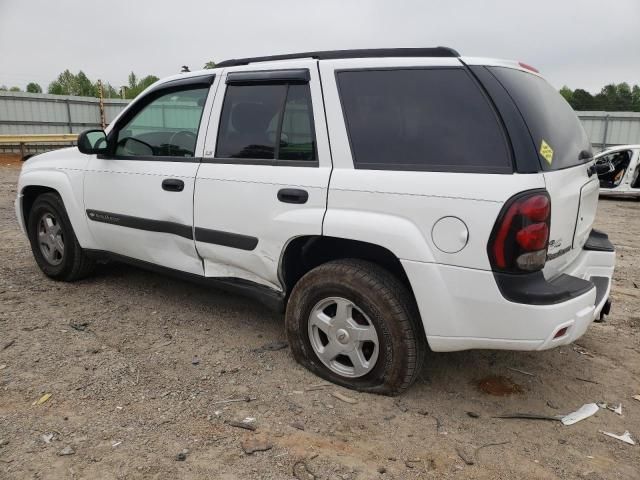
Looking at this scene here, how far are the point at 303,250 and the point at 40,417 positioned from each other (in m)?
1.67

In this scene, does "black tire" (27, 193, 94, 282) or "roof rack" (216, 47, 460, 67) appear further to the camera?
"black tire" (27, 193, 94, 282)

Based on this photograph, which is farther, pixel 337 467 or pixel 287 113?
pixel 287 113

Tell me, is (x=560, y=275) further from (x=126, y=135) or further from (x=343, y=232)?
(x=126, y=135)

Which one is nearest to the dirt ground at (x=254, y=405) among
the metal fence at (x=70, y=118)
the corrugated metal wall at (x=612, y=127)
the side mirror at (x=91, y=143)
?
the side mirror at (x=91, y=143)

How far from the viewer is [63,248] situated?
15.3 ft

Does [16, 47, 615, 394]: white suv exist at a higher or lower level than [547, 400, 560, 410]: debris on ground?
higher

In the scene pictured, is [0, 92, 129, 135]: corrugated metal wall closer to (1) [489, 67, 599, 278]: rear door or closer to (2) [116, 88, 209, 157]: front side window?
(2) [116, 88, 209, 157]: front side window

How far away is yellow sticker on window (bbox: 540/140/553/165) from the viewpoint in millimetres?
2499

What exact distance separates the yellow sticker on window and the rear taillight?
206 millimetres

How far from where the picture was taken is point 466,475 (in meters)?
2.35

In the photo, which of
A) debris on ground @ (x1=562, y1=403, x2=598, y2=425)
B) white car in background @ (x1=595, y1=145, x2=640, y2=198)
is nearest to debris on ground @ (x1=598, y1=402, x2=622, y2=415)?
debris on ground @ (x1=562, y1=403, x2=598, y2=425)

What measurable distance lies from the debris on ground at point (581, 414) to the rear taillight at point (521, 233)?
955mm

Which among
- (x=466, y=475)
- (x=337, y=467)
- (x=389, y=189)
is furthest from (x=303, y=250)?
(x=466, y=475)

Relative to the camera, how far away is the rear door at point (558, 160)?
2514 mm
